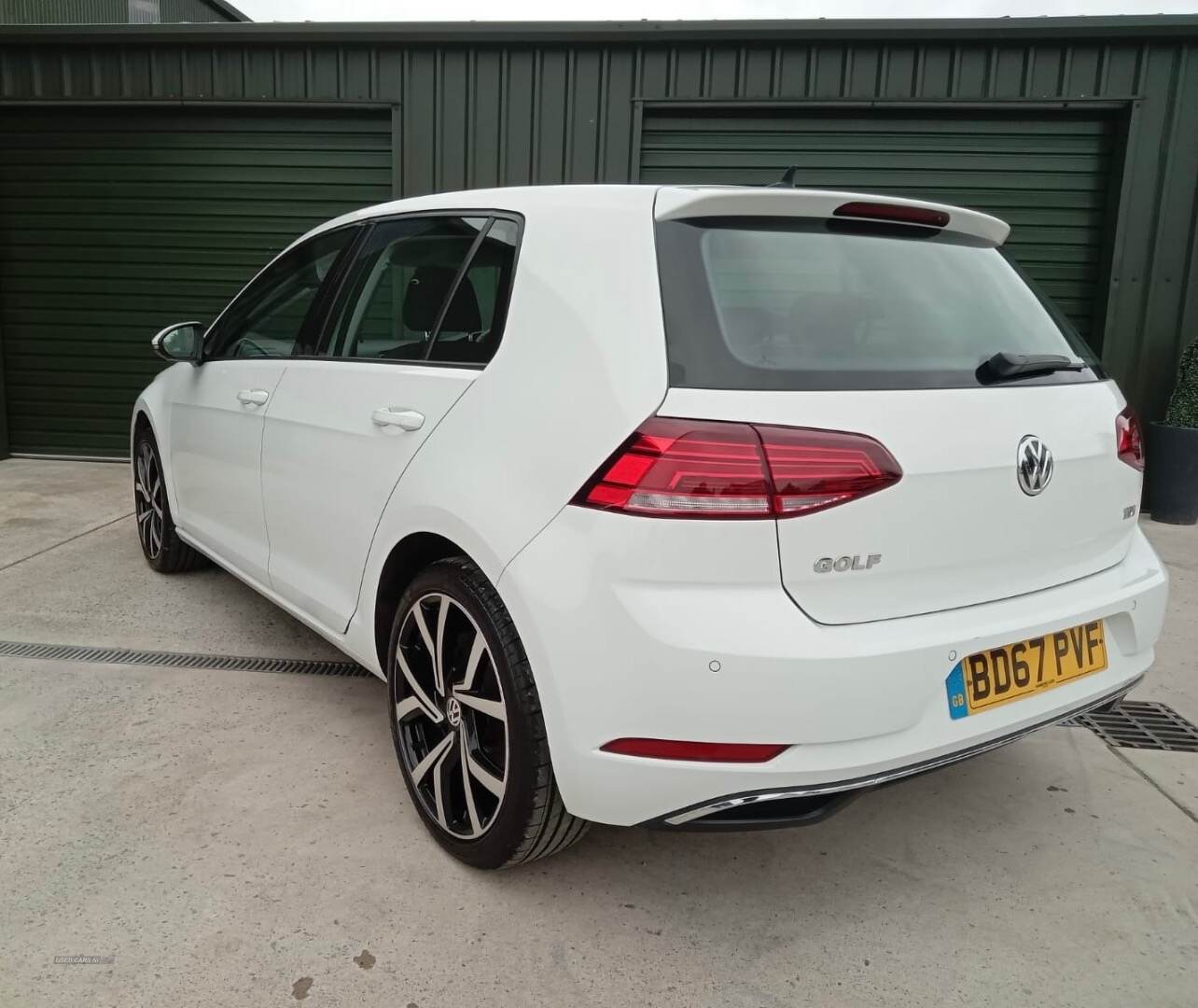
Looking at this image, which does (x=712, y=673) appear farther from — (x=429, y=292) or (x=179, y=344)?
(x=179, y=344)

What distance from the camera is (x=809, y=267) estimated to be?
1.97 metres

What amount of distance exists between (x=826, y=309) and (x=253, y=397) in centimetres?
205

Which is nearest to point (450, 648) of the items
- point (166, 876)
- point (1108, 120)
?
point (166, 876)

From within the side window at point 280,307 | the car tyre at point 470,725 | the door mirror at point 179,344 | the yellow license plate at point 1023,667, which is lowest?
the car tyre at point 470,725

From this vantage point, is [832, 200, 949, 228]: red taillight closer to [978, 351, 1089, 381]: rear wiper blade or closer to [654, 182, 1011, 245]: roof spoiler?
[654, 182, 1011, 245]: roof spoiler

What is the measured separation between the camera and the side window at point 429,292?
89.8 inches

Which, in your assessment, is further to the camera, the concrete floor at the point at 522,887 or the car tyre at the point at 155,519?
the car tyre at the point at 155,519

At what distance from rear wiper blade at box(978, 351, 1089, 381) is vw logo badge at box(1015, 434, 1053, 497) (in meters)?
0.14

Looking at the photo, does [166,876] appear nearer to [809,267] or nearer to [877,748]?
[877,748]

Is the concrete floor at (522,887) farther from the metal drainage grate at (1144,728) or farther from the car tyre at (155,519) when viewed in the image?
the car tyre at (155,519)

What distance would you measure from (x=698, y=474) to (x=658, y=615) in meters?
0.26

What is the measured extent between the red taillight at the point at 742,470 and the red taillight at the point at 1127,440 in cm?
82

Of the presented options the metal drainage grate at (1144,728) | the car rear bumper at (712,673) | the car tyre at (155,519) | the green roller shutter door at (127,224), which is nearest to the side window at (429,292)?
the car rear bumper at (712,673)

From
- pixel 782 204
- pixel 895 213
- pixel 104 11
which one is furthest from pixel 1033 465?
pixel 104 11
